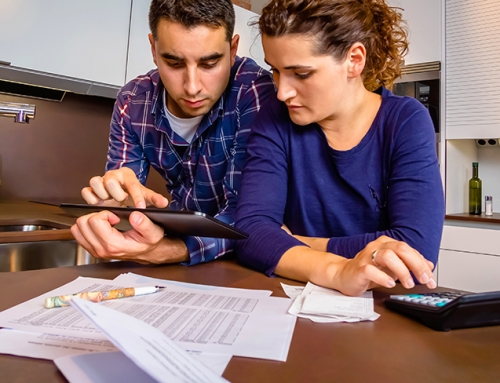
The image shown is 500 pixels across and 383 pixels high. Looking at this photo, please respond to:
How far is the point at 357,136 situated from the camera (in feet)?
3.32

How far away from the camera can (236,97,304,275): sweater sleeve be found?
2.66 feet

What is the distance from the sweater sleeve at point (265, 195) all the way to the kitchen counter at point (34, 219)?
0.67 m

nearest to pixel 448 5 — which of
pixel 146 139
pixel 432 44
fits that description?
pixel 432 44

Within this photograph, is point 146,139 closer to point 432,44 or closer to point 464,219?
point 464,219

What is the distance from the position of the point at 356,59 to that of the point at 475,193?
83.6 inches

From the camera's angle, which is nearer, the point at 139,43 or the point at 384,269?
the point at 384,269

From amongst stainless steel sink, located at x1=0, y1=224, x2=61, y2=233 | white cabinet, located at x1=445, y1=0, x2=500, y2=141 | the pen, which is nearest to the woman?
Result: the pen

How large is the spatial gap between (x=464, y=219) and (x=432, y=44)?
109 cm

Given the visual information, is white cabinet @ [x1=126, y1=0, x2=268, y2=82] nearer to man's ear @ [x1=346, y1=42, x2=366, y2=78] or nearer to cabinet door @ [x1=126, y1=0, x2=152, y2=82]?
cabinet door @ [x1=126, y1=0, x2=152, y2=82]

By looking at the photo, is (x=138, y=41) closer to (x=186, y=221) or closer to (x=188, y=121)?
(x=188, y=121)

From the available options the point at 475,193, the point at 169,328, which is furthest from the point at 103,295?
the point at 475,193

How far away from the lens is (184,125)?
125 cm

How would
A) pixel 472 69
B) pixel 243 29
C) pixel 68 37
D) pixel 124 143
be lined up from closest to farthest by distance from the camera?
pixel 124 143
pixel 68 37
pixel 472 69
pixel 243 29

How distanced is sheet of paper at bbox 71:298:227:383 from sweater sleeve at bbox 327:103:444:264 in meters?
0.56
